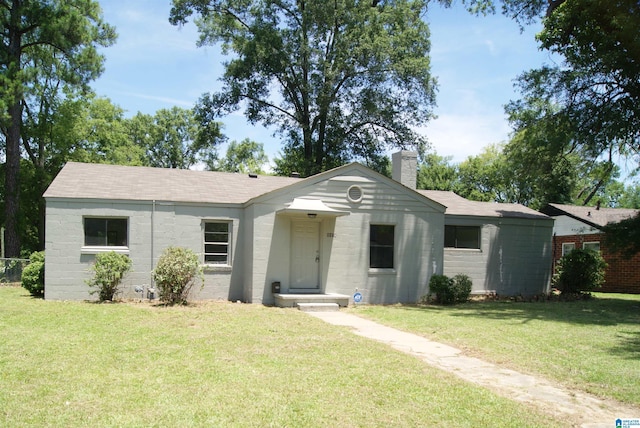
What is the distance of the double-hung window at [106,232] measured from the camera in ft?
51.0

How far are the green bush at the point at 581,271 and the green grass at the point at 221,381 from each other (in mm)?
12815

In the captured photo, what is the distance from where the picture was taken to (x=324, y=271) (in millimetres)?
16031

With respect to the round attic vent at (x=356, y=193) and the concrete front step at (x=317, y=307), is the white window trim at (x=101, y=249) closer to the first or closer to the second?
the concrete front step at (x=317, y=307)

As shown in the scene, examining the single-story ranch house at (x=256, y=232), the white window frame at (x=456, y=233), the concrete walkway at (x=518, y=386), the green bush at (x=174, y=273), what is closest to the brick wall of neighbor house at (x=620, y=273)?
the white window frame at (x=456, y=233)

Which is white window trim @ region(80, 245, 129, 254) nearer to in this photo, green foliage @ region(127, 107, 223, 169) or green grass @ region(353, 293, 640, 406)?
green grass @ region(353, 293, 640, 406)

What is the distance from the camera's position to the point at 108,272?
47.7ft

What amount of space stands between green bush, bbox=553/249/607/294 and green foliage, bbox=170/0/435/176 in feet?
46.6

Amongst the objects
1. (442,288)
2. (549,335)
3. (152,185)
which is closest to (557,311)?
(442,288)

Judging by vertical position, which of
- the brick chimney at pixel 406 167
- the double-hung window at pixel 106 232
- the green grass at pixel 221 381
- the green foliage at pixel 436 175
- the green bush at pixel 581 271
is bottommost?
Result: the green grass at pixel 221 381

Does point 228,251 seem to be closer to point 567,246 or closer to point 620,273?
point 620,273

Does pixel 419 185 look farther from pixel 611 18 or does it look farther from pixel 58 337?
pixel 58 337

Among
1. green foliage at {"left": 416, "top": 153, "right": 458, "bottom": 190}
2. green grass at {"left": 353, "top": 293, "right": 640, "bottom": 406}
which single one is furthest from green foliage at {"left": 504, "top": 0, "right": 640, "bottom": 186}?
green foliage at {"left": 416, "top": 153, "right": 458, "bottom": 190}

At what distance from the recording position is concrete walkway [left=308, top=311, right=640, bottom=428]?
580 centimetres

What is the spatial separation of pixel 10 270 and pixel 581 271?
70.7ft
